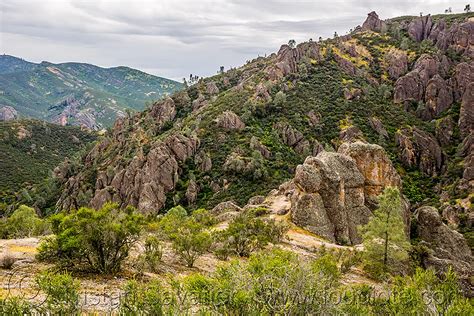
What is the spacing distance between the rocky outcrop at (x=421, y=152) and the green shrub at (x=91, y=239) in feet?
345

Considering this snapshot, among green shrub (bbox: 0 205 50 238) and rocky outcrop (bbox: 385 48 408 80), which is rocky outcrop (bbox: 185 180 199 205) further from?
rocky outcrop (bbox: 385 48 408 80)

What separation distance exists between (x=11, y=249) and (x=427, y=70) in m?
148

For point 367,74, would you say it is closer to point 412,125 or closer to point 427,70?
point 427,70

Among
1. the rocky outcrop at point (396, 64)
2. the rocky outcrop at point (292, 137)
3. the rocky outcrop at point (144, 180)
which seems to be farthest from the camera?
the rocky outcrop at point (396, 64)

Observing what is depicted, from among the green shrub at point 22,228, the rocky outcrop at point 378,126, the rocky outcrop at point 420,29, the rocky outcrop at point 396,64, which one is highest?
the rocky outcrop at point 420,29

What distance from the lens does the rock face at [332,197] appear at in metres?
52.2

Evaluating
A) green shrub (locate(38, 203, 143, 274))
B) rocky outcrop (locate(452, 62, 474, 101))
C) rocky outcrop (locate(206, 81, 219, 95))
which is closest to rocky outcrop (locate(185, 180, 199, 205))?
green shrub (locate(38, 203, 143, 274))

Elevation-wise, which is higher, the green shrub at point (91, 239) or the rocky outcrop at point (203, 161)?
the green shrub at point (91, 239)

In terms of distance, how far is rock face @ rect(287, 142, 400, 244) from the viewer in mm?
52188

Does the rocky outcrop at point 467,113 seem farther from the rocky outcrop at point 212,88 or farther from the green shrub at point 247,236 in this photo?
the green shrub at point 247,236

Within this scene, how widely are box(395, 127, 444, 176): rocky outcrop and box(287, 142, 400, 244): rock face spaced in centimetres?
6192

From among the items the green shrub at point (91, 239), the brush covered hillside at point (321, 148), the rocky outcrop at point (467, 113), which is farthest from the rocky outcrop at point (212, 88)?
the green shrub at point (91, 239)

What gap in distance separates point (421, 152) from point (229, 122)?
5643 cm

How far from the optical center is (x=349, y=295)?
1916 centimetres
